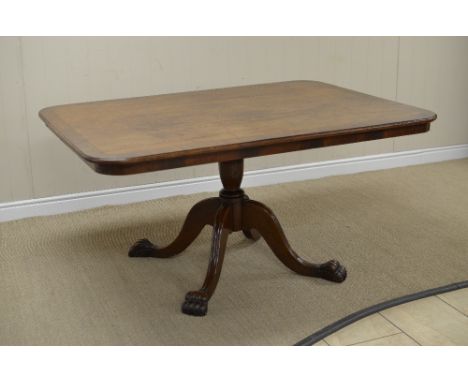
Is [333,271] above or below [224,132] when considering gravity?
below

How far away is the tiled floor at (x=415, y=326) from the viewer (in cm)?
227

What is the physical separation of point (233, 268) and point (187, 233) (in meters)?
0.22

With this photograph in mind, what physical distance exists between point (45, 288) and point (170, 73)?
4.11 ft

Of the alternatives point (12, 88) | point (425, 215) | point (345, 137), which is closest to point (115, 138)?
point (345, 137)

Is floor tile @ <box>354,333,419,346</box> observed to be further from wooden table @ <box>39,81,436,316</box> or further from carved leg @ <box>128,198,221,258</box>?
carved leg @ <box>128,198,221,258</box>

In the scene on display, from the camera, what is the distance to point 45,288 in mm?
2643

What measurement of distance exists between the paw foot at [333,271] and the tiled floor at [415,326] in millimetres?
240

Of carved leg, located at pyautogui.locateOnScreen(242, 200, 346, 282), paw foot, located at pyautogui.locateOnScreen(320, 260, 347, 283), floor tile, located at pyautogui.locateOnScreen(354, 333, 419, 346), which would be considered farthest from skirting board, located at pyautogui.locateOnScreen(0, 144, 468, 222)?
floor tile, located at pyautogui.locateOnScreen(354, 333, 419, 346)

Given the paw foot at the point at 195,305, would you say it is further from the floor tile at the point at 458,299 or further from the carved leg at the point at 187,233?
the floor tile at the point at 458,299

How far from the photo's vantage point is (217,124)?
2.30m

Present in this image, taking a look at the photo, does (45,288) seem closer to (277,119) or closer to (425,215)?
(277,119)

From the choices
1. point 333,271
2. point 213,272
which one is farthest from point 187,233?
point 333,271

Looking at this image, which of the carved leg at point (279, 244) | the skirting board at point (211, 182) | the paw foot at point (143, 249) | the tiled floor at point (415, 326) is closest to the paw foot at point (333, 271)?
the carved leg at point (279, 244)

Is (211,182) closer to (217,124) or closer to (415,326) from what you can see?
(217,124)
